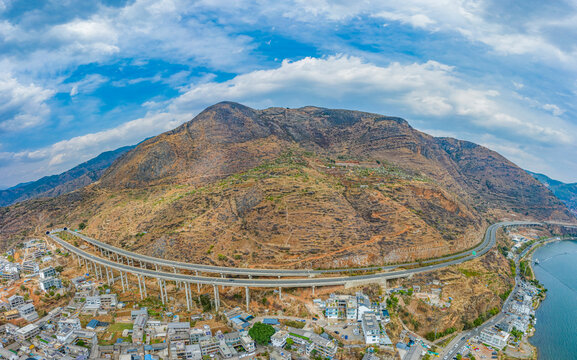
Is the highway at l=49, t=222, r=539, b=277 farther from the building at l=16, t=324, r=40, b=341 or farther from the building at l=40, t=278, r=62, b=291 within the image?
the building at l=16, t=324, r=40, b=341

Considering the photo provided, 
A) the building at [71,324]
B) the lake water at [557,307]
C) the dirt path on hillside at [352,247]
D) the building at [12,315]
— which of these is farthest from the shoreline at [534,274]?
the building at [12,315]

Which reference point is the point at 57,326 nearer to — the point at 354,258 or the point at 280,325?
the point at 280,325

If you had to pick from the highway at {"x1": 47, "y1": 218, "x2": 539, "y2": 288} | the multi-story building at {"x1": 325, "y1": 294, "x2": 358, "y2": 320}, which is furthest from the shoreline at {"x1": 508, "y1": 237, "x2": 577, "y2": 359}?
the multi-story building at {"x1": 325, "y1": 294, "x2": 358, "y2": 320}

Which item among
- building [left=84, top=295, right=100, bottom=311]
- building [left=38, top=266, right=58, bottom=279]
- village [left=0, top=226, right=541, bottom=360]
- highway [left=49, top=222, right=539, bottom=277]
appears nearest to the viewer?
village [left=0, top=226, right=541, bottom=360]

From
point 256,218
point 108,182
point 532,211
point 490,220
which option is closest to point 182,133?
point 108,182

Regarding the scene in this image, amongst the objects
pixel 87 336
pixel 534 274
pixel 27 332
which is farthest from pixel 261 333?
pixel 534 274

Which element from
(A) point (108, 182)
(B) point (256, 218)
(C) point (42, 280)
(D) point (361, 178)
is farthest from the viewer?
(A) point (108, 182)

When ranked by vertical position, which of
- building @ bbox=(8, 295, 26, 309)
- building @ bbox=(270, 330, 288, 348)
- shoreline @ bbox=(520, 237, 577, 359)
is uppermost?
building @ bbox=(8, 295, 26, 309)
